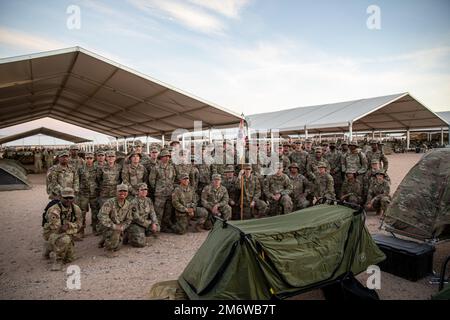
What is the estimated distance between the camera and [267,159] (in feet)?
29.8

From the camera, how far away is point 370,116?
20.7 m

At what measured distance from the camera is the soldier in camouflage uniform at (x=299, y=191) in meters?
7.70

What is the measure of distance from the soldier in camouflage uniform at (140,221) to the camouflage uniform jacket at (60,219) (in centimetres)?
103

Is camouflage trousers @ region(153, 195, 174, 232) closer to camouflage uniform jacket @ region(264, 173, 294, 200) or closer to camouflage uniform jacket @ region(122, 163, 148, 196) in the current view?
camouflage uniform jacket @ region(122, 163, 148, 196)

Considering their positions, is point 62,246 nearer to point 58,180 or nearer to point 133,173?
point 58,180

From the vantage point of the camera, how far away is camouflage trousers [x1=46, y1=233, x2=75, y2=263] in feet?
16.0

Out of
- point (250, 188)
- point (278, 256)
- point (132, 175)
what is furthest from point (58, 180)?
point (278, 256)

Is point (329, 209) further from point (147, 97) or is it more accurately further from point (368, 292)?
point (147, 97)

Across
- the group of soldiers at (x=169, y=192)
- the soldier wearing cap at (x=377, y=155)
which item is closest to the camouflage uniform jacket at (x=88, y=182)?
the group of soldiers at (x=169, y=192)

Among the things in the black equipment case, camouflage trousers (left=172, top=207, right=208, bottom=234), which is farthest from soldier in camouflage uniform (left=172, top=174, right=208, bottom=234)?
the black equipment case

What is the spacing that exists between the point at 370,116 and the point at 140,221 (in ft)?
64.2

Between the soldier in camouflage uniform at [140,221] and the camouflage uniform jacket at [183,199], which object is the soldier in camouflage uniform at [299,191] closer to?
the camouflage uniform jacket at [183,199]

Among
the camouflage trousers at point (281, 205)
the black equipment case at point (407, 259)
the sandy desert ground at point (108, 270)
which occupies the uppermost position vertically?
the camouflage trousers at point (281, 205)
